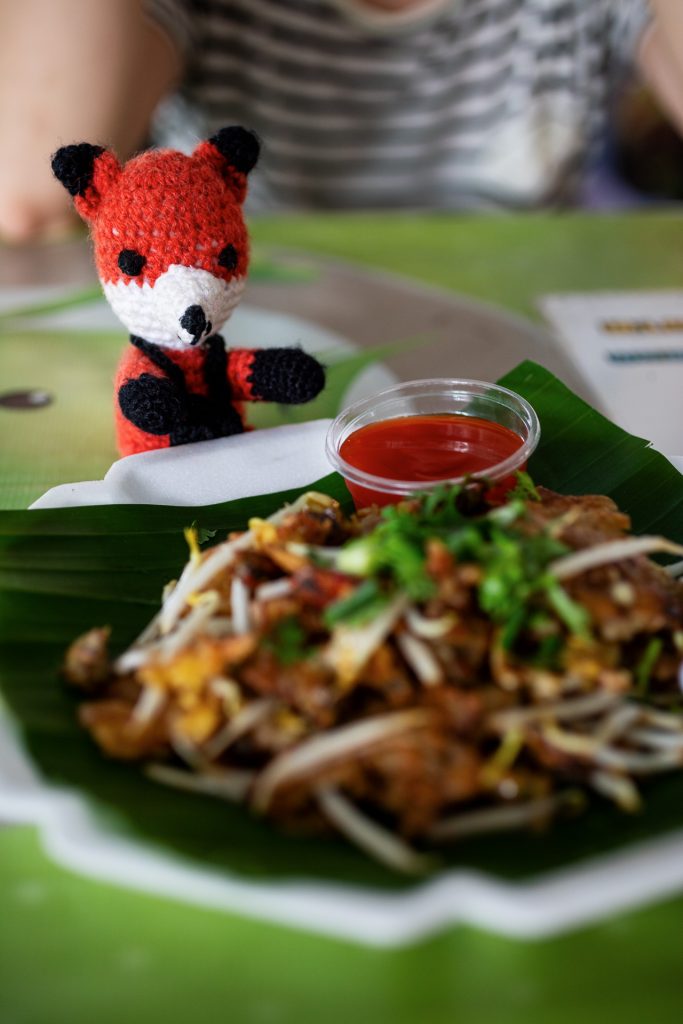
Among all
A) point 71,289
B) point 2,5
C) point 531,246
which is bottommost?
point 71,289

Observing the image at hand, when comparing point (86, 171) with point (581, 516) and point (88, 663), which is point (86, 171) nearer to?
point (88, 663)

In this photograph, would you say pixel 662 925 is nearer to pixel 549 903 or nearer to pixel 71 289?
pixel 549 903

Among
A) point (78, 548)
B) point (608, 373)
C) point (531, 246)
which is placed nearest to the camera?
point (78, 548)

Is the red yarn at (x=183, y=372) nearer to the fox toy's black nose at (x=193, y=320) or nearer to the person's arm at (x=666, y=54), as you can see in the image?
the fox toy's black nose at (x=193, y=320)

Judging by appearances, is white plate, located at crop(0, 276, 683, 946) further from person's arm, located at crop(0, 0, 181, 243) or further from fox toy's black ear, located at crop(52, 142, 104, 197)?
person's arm, located at crop(0, 0, 181, 243)

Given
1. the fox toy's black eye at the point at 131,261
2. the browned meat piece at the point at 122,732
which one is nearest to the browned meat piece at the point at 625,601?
the browned meat piece at the point at 122,732

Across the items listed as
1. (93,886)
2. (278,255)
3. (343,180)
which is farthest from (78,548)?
(343,180)

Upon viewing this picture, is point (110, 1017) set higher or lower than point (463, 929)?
lower
